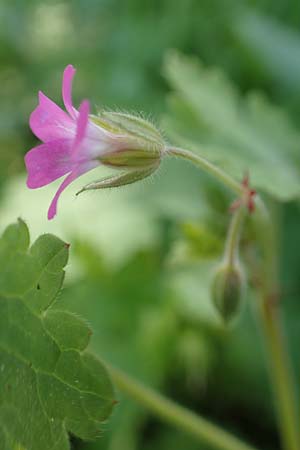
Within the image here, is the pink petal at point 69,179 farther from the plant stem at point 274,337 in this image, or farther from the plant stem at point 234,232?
the plant stem at point 274,337

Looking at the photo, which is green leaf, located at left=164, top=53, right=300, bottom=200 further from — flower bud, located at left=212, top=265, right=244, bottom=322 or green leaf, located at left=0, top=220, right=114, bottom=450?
green leaf, located at left=0, top=220, right=114, bottom=450

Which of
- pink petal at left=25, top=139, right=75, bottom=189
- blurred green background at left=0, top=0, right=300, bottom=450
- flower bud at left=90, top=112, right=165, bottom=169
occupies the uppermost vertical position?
blurred green background at left=0, top=0, right=300, bottom=450

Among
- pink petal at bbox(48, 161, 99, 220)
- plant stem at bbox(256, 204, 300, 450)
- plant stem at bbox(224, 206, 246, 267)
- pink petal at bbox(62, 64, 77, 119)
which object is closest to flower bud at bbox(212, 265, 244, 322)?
plant stem at bbox(224, 206, 246, 267)

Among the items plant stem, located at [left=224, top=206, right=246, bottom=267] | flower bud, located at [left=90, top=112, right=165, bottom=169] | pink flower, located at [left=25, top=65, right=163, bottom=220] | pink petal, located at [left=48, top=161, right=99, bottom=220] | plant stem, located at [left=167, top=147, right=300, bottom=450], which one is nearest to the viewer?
pink petal, located at [left=48, top=161, right=99, bottom=220]

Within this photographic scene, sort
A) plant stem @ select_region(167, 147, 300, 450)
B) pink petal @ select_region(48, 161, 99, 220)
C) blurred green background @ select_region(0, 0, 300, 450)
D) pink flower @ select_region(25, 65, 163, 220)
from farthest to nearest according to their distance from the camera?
blurred green background @ select_region(0, 0, 300, 450)
plant stem @ select_region(167, 147, 300, 450)
pink flower @ select_region(25, 65, 163, 220)
pink petal @ select_region(48, 161, 99, 220)

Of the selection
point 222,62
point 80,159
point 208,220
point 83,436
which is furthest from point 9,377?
point 222,62

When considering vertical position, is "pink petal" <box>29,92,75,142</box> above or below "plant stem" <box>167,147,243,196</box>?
below

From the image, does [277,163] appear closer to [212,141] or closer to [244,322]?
[212,141]

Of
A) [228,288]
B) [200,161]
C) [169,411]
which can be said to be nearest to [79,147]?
[200,161]

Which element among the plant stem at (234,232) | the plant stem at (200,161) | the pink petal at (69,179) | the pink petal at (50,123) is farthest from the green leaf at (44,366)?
the plant stem at (234,232)
